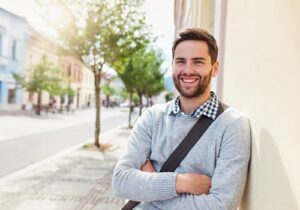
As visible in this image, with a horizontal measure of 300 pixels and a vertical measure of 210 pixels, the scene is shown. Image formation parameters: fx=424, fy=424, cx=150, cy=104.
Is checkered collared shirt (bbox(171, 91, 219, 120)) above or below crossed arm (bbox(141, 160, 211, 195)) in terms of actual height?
above

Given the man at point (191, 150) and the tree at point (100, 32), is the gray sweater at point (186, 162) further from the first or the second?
the tree at point (100, 32)

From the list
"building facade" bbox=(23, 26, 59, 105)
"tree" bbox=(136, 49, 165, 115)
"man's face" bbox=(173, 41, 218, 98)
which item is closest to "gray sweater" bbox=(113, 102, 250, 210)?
"man's face" bbox=(173, 41, 218, 98)

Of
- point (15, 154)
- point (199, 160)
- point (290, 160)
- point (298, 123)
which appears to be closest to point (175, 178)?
point (199, 160)

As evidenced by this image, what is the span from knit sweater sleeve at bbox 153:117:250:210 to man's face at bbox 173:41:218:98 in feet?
0.97

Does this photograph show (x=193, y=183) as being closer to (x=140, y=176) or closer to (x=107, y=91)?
(x=140, y=176)

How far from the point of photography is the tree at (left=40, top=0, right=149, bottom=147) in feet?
46.5

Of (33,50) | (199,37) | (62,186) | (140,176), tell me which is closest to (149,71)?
(33,50)

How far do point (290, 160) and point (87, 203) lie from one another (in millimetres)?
5735

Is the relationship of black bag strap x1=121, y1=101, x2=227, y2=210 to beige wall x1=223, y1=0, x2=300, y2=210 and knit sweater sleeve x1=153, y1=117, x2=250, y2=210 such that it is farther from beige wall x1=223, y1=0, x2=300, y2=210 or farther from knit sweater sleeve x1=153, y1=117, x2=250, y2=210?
beige wall x1=223, y1=0, x2=300, y2=210

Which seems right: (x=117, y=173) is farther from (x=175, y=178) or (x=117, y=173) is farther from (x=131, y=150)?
(x=175, y=178)

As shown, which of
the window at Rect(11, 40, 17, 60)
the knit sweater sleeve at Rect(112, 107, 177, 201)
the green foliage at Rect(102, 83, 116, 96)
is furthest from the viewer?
the green foliage at Rect(102, 83, 116, 96)

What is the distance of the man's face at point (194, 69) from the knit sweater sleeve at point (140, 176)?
0.31 meters

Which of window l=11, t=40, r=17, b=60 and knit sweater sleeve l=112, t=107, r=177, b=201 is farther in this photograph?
window l=11, t=40, r=17, b=60

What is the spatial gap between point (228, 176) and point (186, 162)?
0.25 m
